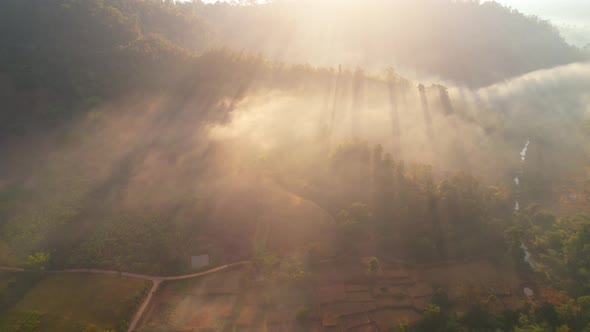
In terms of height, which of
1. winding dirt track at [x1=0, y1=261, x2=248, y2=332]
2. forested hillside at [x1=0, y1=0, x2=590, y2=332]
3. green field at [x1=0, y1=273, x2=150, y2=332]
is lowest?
green field at [x1=0, y1=273, x2=150, y2=332]

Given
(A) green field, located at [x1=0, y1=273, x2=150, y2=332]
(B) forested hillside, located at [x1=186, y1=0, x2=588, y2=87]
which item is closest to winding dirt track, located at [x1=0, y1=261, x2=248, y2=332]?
(A) green field, located at [x1=0, y1=273, x2=150, y2=332]

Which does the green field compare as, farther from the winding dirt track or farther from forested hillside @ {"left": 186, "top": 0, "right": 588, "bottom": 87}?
forested hillside @ {"left": 186, "top": 0, "right": 588, "bottom": 87}

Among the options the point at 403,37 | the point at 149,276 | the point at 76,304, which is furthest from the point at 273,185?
the point at 403,37

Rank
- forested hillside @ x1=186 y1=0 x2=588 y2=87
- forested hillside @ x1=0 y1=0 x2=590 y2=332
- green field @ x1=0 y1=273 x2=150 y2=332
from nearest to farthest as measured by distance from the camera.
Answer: green field @ x1=0 y1=273 x2=150 y2=332, forested hillside @ x1=0 y1=0 x2=590 y2=332, forested hillside @ x1=186 y1=0 x2=588 y2=87

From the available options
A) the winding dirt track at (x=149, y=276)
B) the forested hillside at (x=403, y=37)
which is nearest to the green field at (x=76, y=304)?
the winding dirt track at (x=149, y=276)

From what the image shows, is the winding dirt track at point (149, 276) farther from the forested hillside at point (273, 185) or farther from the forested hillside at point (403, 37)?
the forested hillside at point (403, 37)

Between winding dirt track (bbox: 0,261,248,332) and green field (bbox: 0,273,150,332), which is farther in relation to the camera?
winding dirt track (bbox: 0,261,248,332)

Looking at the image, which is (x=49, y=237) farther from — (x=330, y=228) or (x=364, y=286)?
(x=364, y=286)

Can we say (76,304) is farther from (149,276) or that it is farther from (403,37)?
(403,37)
